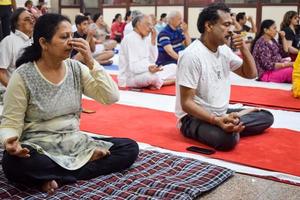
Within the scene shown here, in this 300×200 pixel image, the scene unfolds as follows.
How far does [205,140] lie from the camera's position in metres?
3.03

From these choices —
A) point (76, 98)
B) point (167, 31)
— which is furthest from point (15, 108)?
point (167, 31)

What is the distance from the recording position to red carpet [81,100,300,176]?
278 cm

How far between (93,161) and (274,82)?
388 centimetres

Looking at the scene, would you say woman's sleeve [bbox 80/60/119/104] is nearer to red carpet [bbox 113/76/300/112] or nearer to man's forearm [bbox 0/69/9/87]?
man's forearm [bbox 0/69/9/87]

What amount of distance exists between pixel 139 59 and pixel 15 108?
3.17 meters

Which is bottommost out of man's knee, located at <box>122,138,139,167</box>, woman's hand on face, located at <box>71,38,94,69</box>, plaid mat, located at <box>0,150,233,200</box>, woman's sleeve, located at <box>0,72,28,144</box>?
plaid mat, located at <box>0,150,233,200</box>

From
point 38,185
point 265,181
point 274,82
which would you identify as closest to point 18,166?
point 38,185

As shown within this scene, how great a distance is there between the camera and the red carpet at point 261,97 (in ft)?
14.3

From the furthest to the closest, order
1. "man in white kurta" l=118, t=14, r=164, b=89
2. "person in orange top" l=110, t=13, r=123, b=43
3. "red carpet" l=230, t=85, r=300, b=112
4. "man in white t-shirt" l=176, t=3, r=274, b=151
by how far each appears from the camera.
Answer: "person in orange top" l=110, t=13, r=123, b=43 → "man in white kurta" l=118, t=14, r=164, b=89 → "red carpet" l=230, t=85, r=300, b=112 → "man in white t-shirt" l=176, t=3, r=274, b=151

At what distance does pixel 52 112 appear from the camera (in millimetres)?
2232

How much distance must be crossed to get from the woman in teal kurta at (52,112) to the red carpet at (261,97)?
92.4 inches

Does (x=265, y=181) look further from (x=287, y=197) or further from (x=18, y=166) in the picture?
(x=18, y=166)

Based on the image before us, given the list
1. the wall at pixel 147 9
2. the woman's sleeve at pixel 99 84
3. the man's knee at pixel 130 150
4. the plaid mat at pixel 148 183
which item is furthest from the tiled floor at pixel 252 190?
the wall at pixel 147 9

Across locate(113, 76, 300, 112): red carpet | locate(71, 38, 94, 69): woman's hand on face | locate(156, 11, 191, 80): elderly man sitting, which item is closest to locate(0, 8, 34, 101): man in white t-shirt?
locate(113, 76, 300, 112): red carpet
